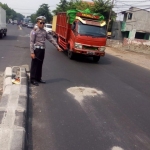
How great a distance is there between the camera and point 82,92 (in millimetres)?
6316

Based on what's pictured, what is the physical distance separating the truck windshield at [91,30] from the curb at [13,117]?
657 cm

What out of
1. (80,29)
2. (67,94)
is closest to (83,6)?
(80,29)

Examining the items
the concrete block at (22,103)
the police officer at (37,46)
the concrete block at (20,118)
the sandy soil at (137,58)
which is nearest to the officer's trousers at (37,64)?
the police officer at (37,46)

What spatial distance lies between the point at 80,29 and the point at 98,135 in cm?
846

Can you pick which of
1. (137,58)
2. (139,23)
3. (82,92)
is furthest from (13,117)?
(139,23)

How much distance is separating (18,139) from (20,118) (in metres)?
0.70

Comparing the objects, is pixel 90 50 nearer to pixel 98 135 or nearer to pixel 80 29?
pixel 80 29

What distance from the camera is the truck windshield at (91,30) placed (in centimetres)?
1165

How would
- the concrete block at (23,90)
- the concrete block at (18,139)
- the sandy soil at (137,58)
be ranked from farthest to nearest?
the sandy soil at (137,58) < the concrete block at (23,90) < the concrete block at (18,139)

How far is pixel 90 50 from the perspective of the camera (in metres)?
11.6

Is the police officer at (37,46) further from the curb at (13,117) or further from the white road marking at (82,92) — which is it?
the white road marking at (82,92)

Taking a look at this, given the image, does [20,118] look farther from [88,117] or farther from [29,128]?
[88,117]

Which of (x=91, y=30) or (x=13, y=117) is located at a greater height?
(x=91, y=30)

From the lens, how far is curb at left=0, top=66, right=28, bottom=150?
315cm
